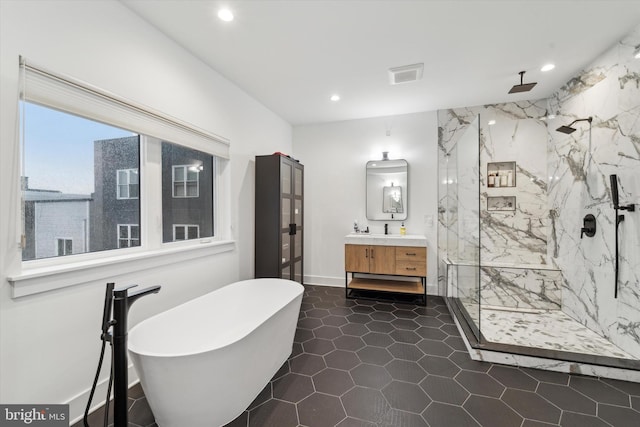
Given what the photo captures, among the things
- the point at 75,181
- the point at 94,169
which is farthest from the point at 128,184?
the point at 75,181

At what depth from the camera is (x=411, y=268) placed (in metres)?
3.81

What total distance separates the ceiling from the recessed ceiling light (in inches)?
1.9

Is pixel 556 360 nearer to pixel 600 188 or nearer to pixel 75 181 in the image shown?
pixel 600 188

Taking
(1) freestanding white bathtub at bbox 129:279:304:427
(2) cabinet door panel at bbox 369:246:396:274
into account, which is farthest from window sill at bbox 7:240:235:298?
(2) cabinet door panel at bbox 369:246:396:274

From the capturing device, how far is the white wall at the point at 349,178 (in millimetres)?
4230

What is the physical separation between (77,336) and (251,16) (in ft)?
8.18

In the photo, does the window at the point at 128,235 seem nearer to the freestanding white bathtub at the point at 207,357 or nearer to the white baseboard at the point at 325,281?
the freestanding white bathtub at the point at 207,357

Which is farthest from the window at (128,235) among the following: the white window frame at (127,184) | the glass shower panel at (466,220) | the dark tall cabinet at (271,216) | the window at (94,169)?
the glass shower panel at (466,220)

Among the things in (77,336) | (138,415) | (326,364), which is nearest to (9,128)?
(77,336)

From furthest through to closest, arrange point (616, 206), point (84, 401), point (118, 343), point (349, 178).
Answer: point (349, 178)
point (616, 206)
point (84, 401)
point (118, 343)

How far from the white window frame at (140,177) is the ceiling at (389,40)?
0.77 m

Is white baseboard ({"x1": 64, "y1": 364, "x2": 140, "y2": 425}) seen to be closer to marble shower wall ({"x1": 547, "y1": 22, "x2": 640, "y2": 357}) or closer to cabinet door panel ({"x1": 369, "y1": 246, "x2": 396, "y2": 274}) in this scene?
cabinet door panel ({"x1": 369, "y1": 246, "x2": 396, "y2": 274})

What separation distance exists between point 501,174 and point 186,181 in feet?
13.2

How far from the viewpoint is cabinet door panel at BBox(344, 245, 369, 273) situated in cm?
401
